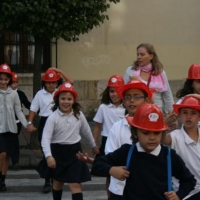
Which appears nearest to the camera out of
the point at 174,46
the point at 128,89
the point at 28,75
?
the point at 128,89

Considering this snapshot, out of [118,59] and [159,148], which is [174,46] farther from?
[159,148]

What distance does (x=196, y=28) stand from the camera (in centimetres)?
1512

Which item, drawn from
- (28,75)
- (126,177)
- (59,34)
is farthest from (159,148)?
(28,75)

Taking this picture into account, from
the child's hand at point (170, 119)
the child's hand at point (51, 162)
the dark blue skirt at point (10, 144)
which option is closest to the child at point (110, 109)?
the child's hand at point (51, 162)

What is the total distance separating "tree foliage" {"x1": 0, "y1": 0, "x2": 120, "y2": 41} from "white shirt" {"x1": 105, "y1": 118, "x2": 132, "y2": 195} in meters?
4.87

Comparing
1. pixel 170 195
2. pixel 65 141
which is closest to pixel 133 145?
pixel 170 195

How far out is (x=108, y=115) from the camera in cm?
782

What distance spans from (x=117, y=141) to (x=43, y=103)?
3.95 meters

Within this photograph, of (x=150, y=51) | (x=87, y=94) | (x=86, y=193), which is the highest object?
(x=150, y=51)

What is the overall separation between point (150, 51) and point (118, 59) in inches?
276

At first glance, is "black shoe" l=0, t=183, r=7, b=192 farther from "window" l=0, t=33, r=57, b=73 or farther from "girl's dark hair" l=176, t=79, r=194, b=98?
"window" l=0, t=33, r=57, b=73

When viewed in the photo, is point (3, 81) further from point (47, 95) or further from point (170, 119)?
point (170, 119)

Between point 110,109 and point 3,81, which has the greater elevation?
point 3,81

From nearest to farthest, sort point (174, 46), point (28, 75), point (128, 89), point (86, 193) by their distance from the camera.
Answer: point (128, 89), point (86, 193), point (28, 75), point (174, 46)
